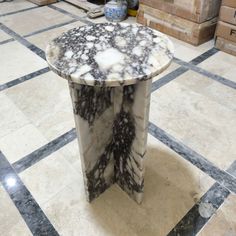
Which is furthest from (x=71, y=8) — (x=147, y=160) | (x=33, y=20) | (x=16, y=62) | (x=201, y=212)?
(x=201, y=212)

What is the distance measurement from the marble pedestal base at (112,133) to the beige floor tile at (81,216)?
0.06 metres

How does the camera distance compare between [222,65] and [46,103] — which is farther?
[222,65]

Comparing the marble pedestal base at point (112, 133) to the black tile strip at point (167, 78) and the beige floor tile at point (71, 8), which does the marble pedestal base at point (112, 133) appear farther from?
the beige floor tile at point (71, 8)

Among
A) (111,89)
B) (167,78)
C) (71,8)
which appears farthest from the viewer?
(71,8)

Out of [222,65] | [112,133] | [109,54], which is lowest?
[222,65]

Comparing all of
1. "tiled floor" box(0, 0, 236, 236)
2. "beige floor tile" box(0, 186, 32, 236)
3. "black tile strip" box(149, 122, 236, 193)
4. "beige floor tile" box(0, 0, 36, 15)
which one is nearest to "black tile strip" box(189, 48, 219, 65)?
"tiled floor" box(0, 0, 236, 236)

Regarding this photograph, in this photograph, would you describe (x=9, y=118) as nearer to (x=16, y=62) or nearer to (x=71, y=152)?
(x=71, y=152)

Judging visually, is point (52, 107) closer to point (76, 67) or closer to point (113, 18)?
point (76, 67)

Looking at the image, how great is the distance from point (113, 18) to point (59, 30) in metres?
0.69

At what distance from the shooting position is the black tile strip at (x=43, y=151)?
1519 millimetres

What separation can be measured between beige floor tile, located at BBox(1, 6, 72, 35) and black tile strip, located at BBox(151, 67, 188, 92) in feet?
5.85

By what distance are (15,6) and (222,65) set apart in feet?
10.3

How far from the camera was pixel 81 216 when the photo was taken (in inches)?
49.9

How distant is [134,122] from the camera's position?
42.2 inches
